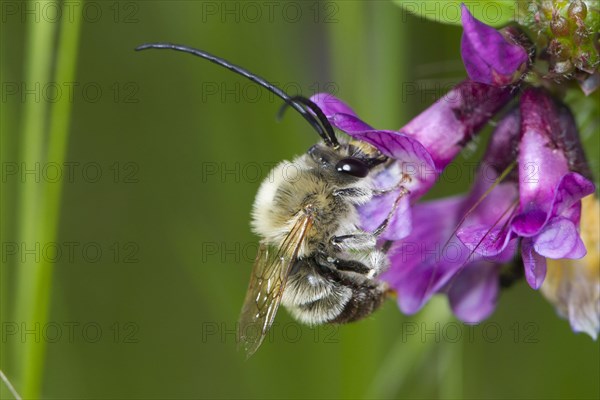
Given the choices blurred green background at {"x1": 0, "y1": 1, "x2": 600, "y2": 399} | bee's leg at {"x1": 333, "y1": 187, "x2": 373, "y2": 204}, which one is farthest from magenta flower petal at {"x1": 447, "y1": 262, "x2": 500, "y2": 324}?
blurred green background at {"x1": 0, "y1": 1, "x2": 600, "y2": 399}

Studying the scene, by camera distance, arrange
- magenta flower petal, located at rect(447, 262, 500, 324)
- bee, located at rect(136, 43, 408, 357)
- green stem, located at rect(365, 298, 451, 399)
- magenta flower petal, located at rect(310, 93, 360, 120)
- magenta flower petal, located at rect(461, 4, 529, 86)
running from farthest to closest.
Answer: green stem, located at rect(365, 298, 451, 399)
magenta flower petal, located at rect(447, 262, 500, 324)
bee, located at rect(136, 43, 408, 357)
magenta flower petal, located at rect(310, 93, 360, 120)
magenta flower petal, located at rect(461, 4, 529, 86)

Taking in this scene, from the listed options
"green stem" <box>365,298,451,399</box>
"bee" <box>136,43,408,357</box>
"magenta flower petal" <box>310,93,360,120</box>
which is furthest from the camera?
"green stem" <box>365,298,451,399</box>

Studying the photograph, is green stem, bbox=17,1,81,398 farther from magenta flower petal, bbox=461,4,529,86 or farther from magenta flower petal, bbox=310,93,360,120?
magenta flower petal, bbox=461,4,529,86

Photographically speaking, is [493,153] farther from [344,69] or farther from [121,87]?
[121,87]

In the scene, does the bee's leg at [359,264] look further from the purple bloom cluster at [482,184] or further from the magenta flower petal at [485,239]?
the magenta flower petal at [485,239]

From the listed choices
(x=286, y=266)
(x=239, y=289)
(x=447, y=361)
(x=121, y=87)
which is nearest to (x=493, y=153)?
(x=286, y=266)

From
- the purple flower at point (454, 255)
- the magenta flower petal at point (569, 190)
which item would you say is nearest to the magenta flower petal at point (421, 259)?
the purple flower at point (454, 255)

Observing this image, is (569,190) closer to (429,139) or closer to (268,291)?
(429,139)
